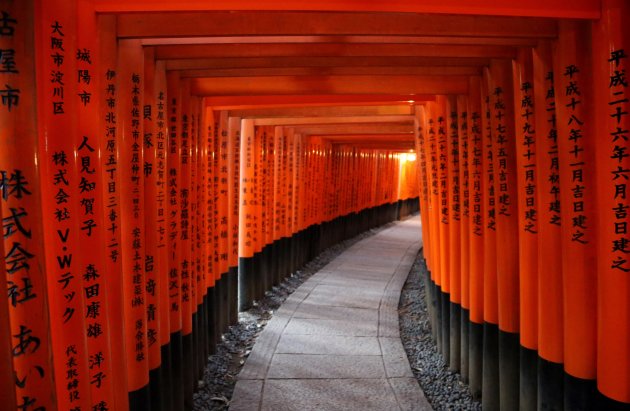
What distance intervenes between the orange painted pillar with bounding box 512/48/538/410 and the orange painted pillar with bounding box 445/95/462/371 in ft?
5.23

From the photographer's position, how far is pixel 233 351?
6.72m

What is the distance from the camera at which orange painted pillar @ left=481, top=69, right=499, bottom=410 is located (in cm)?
445

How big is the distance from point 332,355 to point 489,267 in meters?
2.66

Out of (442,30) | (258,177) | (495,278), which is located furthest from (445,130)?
(258,177)

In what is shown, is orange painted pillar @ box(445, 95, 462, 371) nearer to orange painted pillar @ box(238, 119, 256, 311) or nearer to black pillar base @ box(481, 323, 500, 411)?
black pillar base @ box(481, 323, 500, 411)

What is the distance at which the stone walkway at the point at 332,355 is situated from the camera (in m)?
5.11

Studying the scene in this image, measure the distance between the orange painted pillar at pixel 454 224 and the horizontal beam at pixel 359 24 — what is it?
2.19 m

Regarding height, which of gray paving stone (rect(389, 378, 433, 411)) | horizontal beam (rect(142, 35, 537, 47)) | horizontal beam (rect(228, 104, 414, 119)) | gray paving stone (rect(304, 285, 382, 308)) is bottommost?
gray paving stone (rect(389, 378, 433, 411))

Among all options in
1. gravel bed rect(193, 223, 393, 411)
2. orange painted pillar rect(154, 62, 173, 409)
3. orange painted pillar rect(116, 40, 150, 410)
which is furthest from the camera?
gravel bed rect(193, 223, 393, 411)

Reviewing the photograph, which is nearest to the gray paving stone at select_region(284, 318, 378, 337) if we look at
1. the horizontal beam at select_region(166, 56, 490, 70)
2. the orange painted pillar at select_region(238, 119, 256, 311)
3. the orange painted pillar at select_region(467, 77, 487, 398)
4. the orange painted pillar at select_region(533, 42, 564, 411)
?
the orange painted pillar at select_region(238, 119, 256, 311)

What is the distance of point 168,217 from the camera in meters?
4.59

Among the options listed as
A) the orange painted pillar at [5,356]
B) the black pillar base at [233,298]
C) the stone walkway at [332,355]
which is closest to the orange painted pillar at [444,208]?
the stone walkway at [332,355]

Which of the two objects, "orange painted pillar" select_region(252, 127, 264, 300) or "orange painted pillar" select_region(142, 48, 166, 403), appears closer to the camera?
"orange painted pillar" select_region(142, 48, 166, 403)

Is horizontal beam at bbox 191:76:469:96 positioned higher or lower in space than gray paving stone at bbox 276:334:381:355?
higher
